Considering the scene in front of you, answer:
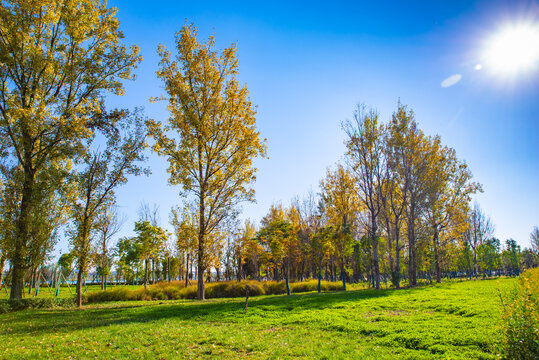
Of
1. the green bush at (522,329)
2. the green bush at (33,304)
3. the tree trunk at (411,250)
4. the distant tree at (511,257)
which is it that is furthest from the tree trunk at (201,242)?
the distant tree at (511,257)

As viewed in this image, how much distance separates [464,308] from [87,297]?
2754 centimetres

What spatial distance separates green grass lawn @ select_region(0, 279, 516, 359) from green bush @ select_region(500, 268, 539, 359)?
0.56 meters

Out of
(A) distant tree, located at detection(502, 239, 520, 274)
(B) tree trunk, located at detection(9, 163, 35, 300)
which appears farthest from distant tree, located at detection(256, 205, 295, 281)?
(A) distant tree, located at detection(502, 239, 520, 274)

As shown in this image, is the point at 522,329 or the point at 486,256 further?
the point at 486,256

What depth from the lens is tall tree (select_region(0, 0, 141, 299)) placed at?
58.2 feet

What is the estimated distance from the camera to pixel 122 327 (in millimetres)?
10977

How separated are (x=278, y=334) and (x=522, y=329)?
262 inches

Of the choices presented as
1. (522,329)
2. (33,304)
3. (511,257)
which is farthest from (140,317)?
(511,257)

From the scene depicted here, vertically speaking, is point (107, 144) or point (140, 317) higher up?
point (107, 144)

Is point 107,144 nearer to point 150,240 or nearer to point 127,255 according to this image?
point 150,240

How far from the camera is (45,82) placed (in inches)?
787

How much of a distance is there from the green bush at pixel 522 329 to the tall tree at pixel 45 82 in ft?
73.8

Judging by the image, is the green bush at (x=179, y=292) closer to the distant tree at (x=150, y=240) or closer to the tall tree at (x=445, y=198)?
the distant tree at (x=150, y=240)

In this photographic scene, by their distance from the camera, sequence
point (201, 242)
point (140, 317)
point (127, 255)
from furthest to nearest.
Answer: point (127, 255), point (201, 242), point (140, 317)
